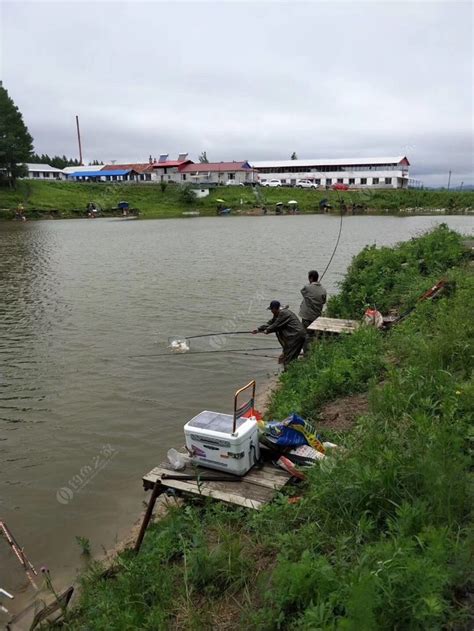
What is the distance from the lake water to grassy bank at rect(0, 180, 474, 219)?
4880cm

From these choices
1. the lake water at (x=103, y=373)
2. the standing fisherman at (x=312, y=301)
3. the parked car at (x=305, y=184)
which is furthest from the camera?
the parked car at (x=305, y=184)

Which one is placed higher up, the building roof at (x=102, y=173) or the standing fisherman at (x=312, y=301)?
the building roof at (x=102, y=173)

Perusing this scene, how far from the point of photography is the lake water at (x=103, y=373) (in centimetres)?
651

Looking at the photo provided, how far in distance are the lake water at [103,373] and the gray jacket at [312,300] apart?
1527mm

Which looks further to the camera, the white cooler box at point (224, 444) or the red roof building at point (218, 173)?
the red roof building at point (218, 173)

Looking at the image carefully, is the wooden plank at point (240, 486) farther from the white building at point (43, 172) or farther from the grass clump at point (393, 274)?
the white building at point (43, 172)

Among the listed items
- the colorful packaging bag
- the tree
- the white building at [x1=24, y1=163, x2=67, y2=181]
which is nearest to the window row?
the white building at [x1=24, y1=163, x2=67, y2=181]

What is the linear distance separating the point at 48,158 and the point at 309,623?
134 m

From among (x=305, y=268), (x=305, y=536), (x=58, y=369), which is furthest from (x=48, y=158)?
(x=305, y=536)

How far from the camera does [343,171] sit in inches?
3996

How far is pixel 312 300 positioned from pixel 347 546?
832cm

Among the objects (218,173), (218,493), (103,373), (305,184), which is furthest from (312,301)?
(218,173)

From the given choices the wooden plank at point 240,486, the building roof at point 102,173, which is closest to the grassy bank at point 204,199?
the building roof at point 102,173

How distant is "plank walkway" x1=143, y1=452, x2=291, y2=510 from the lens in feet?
16.6
